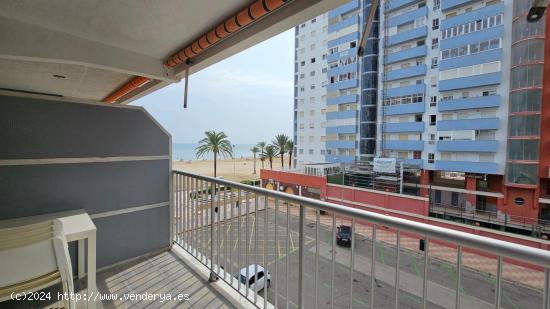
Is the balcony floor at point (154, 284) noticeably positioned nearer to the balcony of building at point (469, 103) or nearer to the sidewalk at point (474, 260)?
the sidewalk at point (474, 260)

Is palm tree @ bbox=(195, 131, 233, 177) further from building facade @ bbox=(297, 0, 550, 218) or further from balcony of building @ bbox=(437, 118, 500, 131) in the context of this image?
balcony of building @ bbox=(437, 118, 500, 131)

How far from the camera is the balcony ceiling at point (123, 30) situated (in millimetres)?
1549

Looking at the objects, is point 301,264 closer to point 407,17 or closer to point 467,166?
point 467,166

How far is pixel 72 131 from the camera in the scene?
2166mm

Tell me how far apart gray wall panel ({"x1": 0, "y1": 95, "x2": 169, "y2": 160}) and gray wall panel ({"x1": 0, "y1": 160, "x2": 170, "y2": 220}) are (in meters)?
0.12

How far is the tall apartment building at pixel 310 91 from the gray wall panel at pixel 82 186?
19134 mm

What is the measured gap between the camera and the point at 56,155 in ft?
6.87

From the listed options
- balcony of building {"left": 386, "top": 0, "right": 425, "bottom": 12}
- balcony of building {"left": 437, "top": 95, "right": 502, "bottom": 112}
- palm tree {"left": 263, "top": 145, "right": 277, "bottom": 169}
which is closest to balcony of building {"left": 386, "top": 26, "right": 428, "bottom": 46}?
balcony of building {"left": 386, "top": 0, "right": 425, "bottom": 12}

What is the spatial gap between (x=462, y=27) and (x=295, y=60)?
13465 millimetres

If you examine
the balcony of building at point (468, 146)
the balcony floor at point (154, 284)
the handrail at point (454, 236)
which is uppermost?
the balcony of building at point (468, 146)

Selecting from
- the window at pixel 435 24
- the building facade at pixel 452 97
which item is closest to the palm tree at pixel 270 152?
the building facade at pixel 452 97

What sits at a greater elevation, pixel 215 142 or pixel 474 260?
pixel 215 142

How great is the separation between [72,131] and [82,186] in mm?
502

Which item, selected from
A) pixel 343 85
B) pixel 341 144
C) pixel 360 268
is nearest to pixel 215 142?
pixel 341 144
